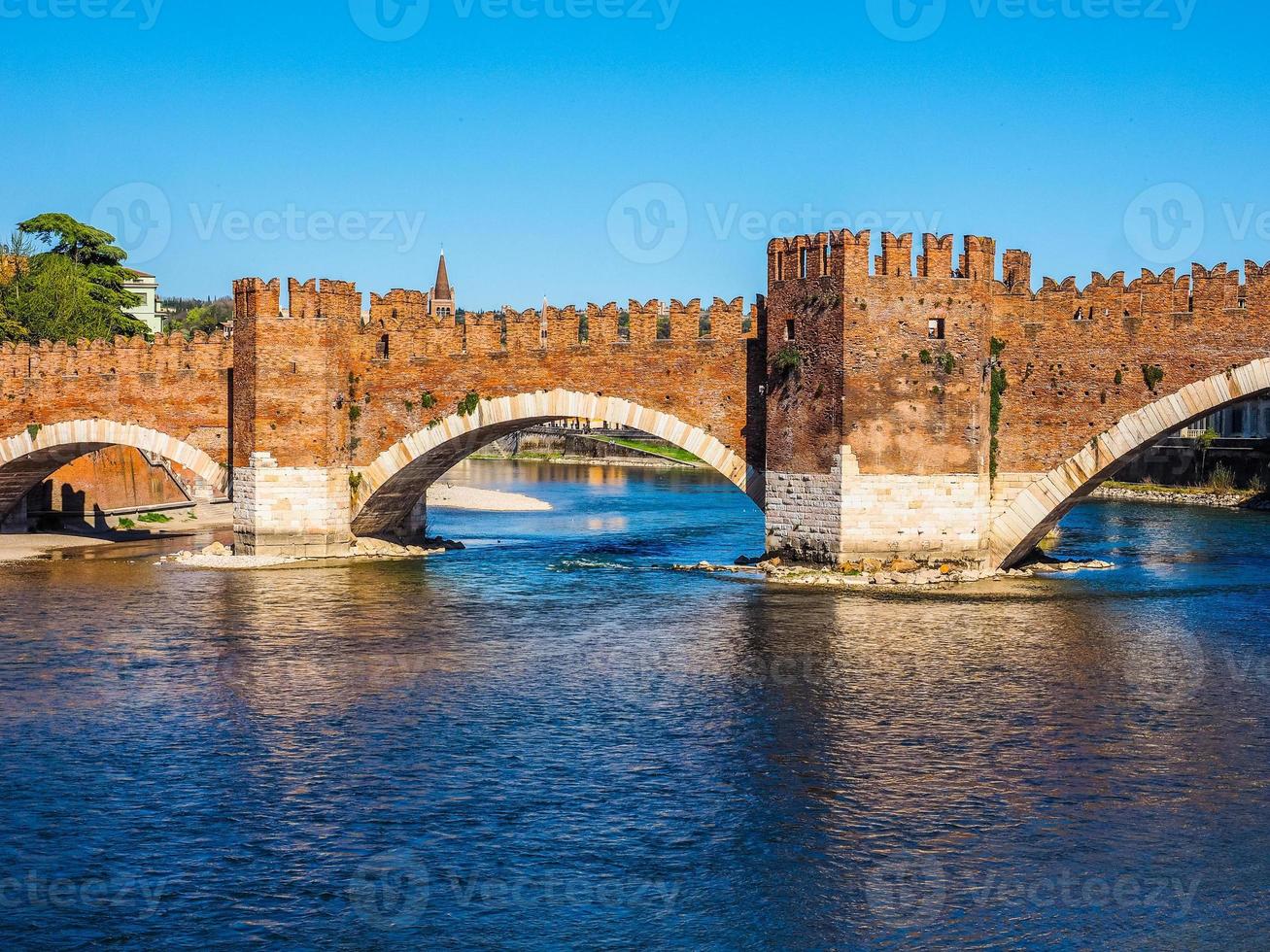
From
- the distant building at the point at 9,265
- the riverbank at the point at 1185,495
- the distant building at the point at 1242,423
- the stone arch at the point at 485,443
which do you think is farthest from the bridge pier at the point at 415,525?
Answer: the distant building at the point at 1242,423

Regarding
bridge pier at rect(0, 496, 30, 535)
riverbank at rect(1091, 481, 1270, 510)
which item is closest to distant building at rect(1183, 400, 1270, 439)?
riverbank at rect(1091, 481, 1270, 510)

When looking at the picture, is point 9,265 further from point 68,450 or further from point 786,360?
point 786,360

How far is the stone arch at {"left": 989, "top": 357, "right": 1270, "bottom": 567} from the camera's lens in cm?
2795

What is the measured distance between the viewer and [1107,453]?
29266 mm

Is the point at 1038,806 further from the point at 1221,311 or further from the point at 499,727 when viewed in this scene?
the point at 1221,311

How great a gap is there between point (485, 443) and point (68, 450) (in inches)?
532

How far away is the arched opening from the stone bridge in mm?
691

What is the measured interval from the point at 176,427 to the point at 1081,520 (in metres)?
29.7

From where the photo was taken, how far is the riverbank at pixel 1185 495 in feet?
181

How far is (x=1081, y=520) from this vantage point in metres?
48.6

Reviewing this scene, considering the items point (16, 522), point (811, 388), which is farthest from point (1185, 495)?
point (16, 522)

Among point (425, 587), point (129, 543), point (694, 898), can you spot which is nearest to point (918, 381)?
point (425, 587)

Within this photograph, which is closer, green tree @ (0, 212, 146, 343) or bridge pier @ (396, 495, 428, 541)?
bridge pier @ (396, 495, 428, 541)

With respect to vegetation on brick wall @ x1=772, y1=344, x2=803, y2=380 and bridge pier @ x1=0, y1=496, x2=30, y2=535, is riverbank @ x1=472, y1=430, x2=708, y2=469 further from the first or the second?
vegetation on brick wall @ x1=772, y1=344, x2=803, y2=380
